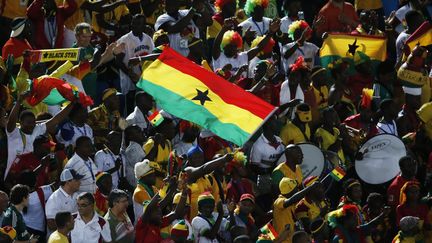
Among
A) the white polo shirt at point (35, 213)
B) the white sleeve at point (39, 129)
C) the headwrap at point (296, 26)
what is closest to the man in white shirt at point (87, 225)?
the white polo shirt at point (35, 213)

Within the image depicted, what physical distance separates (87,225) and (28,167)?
2068 millimetres

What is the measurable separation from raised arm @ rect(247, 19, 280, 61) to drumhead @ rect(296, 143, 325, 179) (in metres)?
2.78

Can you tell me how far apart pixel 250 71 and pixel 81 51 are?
2856mm

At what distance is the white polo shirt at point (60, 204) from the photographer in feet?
56.4

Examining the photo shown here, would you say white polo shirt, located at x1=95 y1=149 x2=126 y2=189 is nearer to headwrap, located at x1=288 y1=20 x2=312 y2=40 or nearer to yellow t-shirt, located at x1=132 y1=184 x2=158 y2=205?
yellow t-shirt, located at x1=132 y1=184 x2=158 y2=205

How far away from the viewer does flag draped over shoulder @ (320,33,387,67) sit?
76.0ft

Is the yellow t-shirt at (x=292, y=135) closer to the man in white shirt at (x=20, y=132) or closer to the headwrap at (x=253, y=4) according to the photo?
the headwrap at (x=253, y=4)

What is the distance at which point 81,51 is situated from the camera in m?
20.5

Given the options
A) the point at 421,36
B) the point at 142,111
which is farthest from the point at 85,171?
the point at 421,36

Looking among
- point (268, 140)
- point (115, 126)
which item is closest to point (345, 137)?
point (268, 140)

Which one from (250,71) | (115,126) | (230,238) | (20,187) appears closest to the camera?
(20,187)

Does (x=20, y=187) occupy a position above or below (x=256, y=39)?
above

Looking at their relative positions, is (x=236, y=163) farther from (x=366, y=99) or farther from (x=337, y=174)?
(x=366, y=99)

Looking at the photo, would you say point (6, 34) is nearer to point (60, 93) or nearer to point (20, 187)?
point (60, 93)
